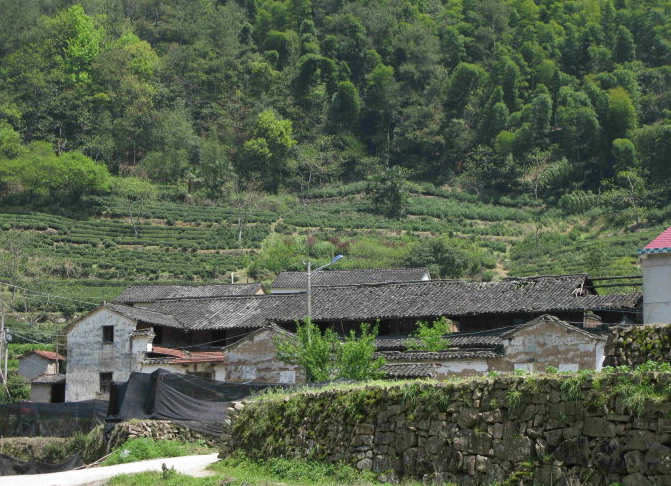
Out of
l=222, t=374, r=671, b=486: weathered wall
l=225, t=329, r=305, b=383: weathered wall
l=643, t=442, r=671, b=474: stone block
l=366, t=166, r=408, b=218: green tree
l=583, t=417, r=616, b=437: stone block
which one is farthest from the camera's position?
l=366, t=166, r=408, b=218: green tree

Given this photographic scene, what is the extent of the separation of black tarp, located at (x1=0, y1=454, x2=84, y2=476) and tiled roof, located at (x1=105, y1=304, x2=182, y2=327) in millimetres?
17694

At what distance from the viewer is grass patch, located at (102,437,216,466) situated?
66.6 ft

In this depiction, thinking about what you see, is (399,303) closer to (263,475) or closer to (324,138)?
(263,475)

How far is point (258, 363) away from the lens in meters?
36.4

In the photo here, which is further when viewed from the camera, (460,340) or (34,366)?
(34,366)

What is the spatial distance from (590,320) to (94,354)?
19.7 meters

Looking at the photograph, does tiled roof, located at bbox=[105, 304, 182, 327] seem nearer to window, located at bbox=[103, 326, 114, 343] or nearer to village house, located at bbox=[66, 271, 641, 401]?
village house, located at bbox=[66, 271, 641, 401]

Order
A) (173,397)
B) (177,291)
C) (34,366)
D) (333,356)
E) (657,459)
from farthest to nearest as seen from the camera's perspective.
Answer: (177,291), (34,366), (333,356), (173,397), (657,459)

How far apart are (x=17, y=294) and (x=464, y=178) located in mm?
58724

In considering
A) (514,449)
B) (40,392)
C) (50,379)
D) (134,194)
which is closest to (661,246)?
(514,449)

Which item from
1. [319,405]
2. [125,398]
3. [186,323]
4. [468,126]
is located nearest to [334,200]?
[468,126]

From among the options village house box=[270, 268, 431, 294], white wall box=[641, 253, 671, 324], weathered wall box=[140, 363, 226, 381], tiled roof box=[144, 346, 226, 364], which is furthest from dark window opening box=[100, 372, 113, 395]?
white wall box=[641, 253, 671, 324]

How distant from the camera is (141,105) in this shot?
409 feet

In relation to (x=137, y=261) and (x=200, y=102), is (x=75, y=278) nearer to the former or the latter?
(x=137, y=261)
